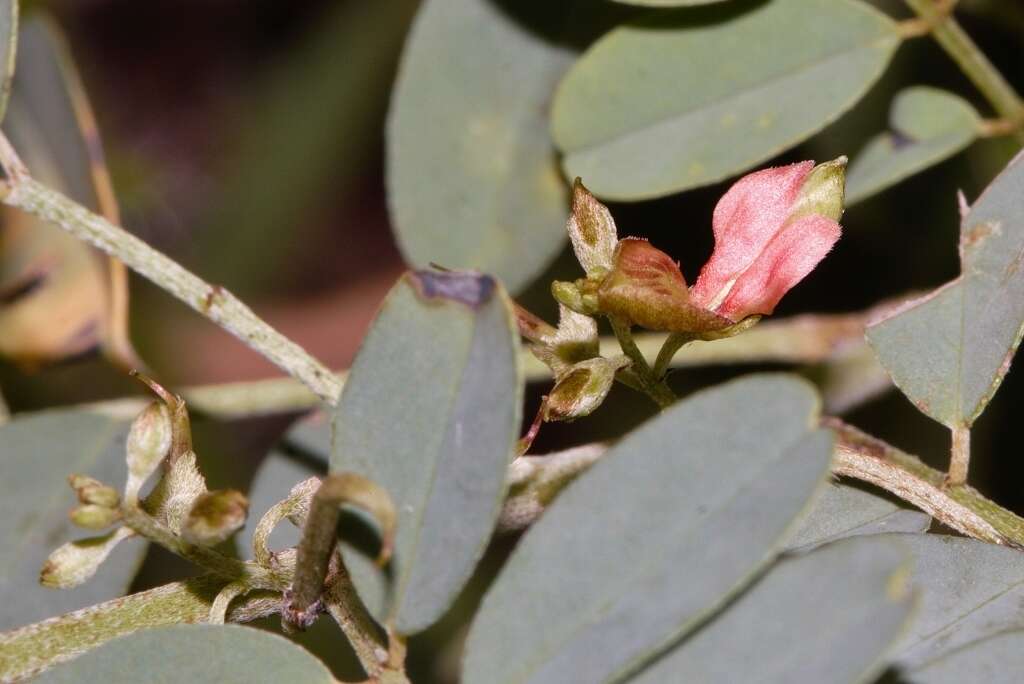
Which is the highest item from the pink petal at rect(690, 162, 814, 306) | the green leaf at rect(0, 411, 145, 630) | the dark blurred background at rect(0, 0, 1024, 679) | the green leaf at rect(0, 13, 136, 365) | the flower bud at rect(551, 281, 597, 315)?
the pink petal at rect(690, 162, 814, 306)

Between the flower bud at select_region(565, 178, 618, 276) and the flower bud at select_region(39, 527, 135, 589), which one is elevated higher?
the flower bud at select_region(565, 178, 618, 276)

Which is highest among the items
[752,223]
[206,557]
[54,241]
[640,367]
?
[752,223]

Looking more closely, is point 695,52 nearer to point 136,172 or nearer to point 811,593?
point 811,593

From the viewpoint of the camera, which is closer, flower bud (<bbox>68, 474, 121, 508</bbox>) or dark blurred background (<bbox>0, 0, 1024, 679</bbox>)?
flower bud (<bbox>68, 474, 121, 508</bbox>)

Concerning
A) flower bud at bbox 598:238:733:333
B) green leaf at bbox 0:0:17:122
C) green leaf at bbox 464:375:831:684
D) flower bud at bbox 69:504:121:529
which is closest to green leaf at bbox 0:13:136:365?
green leaf at bbox 0:0:17:122

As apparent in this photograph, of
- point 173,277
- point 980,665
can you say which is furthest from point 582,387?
point 173,277

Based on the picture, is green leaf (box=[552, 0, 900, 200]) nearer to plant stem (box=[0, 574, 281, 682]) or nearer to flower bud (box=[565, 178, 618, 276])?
flower bud (box=[565, 178, 618, 276])

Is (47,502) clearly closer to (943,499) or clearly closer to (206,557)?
(206,557)
